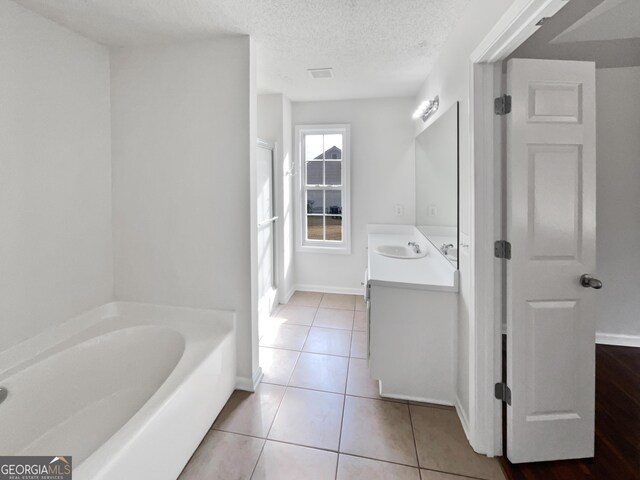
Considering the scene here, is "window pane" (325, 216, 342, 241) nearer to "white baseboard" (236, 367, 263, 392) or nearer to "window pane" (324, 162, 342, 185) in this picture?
"window pane" (324, 162, 342, 185)

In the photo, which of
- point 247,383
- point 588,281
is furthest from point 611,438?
point 247,383

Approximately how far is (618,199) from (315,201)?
9.69ft

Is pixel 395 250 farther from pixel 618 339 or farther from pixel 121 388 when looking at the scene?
pixel 121 388

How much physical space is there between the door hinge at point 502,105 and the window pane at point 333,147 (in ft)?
7.96

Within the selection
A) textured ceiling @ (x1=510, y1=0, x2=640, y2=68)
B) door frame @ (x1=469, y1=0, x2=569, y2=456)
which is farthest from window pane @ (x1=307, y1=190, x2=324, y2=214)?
door frame @ (x1=469, y1=0, x2=569, y2=456)

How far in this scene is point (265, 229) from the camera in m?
3.24

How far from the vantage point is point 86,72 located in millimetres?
2006

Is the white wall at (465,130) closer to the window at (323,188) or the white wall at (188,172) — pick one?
the white wall at (188,172)

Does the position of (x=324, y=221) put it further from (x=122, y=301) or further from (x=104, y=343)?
(x=104, y=343)

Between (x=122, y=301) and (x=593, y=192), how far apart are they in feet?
10.0

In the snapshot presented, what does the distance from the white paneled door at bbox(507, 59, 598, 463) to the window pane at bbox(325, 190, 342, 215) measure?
8.16 ft

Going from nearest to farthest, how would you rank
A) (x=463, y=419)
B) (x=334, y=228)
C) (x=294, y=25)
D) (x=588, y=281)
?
(x=588, y=281)
(x=463, y=419)
(x=294, y=25)
(x=334, y=228)

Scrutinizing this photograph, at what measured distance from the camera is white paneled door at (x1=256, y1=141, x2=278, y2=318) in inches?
120

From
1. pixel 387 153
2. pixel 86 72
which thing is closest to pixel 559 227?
pixel 387 153
